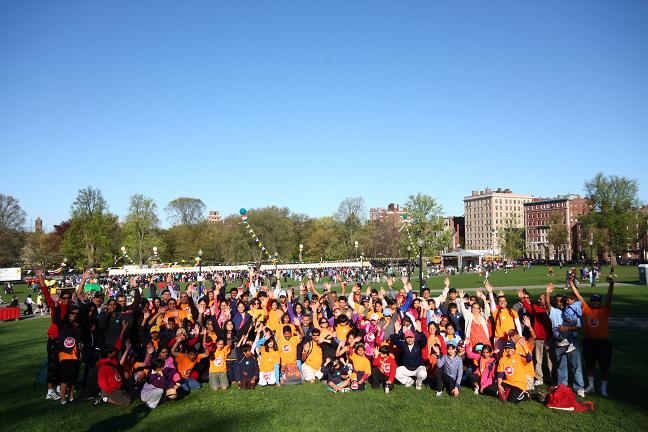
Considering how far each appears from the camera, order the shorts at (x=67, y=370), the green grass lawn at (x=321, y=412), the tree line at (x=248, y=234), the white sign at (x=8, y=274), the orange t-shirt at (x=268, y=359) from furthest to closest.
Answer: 1. the tree line at (x=248, y=234)
2. the white sign at (x=8, y=274)
3. the orange t-shirt at (x=268, y=359)
4. the shorts at (x=67, y=370)
5. the green grass lawn at (x=321, y=412)

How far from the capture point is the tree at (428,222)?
73.6 meters

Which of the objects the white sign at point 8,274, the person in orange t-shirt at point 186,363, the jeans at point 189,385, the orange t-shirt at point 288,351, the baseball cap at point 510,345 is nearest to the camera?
the baseball cap at point 510,345

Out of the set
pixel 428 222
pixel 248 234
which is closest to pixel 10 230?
pixel 248 234

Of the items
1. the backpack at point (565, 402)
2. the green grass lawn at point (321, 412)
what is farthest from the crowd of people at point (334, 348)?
the backpack at point (565, 402)

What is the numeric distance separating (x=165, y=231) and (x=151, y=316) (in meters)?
87.7

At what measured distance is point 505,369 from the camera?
895 centimetres

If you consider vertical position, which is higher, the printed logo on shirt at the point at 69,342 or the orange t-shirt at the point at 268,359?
the printed logo on shirt at the point at 69,342

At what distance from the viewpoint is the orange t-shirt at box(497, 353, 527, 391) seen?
882 centimetres

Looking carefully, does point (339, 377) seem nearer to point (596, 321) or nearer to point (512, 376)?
point (512, 376)

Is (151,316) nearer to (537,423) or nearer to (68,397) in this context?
(68,397)

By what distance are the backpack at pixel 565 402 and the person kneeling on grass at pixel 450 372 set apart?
61.4 inches

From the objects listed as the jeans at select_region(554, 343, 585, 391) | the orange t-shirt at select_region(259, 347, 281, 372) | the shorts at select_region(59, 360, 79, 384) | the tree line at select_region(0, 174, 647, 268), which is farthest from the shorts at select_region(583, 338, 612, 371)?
the tree line at select_region(0, 174, 647, 268)

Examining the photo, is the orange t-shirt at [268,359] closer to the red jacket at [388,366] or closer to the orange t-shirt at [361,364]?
the orange t-shirt at [361,364]

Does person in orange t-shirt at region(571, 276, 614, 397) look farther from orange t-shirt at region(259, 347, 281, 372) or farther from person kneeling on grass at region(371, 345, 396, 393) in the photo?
orange t-shirt at region(259, 347, 281, 372)
